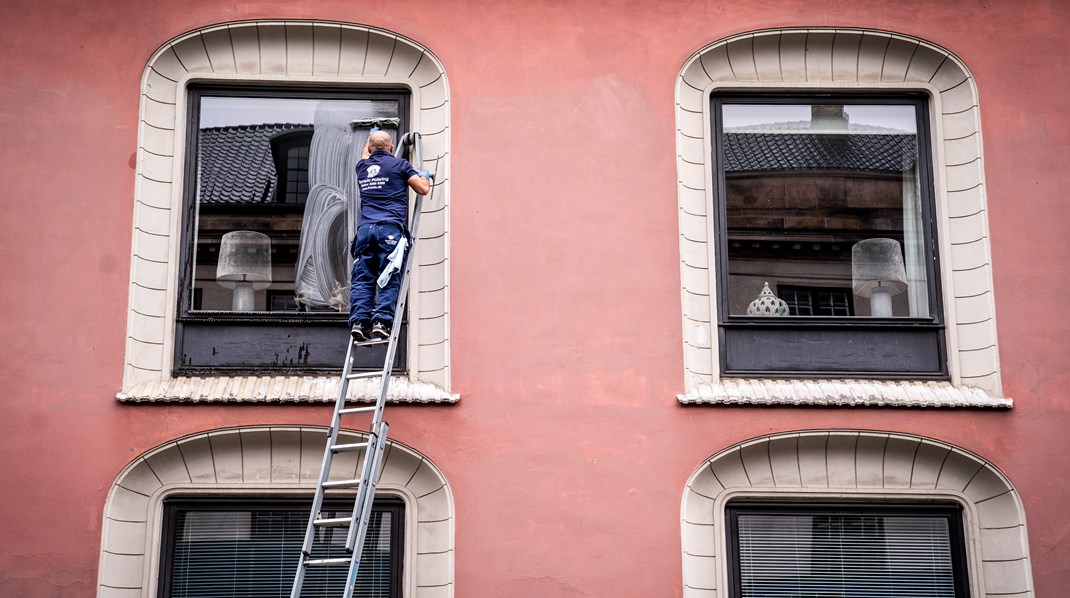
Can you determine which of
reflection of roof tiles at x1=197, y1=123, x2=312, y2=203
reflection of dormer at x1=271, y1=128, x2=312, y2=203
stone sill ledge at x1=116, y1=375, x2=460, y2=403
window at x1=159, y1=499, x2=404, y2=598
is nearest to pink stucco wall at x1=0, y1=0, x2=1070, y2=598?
stone sill ledge at x1=116, y1=375, x2=460, y2=403

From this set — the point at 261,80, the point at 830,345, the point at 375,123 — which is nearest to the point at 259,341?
the point at 375,123

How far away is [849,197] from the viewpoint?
41.3 ft

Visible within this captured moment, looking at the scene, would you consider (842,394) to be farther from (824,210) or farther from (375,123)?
(375,123)

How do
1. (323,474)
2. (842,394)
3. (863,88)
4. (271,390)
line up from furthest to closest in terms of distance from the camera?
(863,88) → (842,394) → (271,390) → (323,474)

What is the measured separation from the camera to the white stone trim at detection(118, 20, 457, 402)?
11.6 meters

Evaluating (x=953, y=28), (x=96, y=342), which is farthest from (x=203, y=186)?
(x=953, y=28)

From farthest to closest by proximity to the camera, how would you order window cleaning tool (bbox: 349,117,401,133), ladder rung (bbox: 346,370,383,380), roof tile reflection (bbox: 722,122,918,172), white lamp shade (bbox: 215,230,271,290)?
roof tile reflection (bbox: 722,122,918,172) → window cleaning tool (bbox: 349,117,401,133) → white lamp shade (bbox: 215,230,271,290) → ladder rung (bbox: 346,370,383,380)

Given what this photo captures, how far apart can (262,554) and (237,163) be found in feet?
12.1

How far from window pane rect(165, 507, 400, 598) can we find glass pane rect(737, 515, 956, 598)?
3117 mm

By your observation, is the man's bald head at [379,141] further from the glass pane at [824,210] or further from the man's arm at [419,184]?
the glass pane at [824,210]

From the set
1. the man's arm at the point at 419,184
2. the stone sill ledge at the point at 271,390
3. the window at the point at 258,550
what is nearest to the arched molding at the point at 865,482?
the stone sill ledge at the point at 271,390

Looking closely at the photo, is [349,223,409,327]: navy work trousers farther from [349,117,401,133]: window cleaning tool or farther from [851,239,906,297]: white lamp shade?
[851,239,906,297]: white lamp shade

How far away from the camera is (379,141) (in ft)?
37.5

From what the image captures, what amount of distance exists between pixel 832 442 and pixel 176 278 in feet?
19.7
